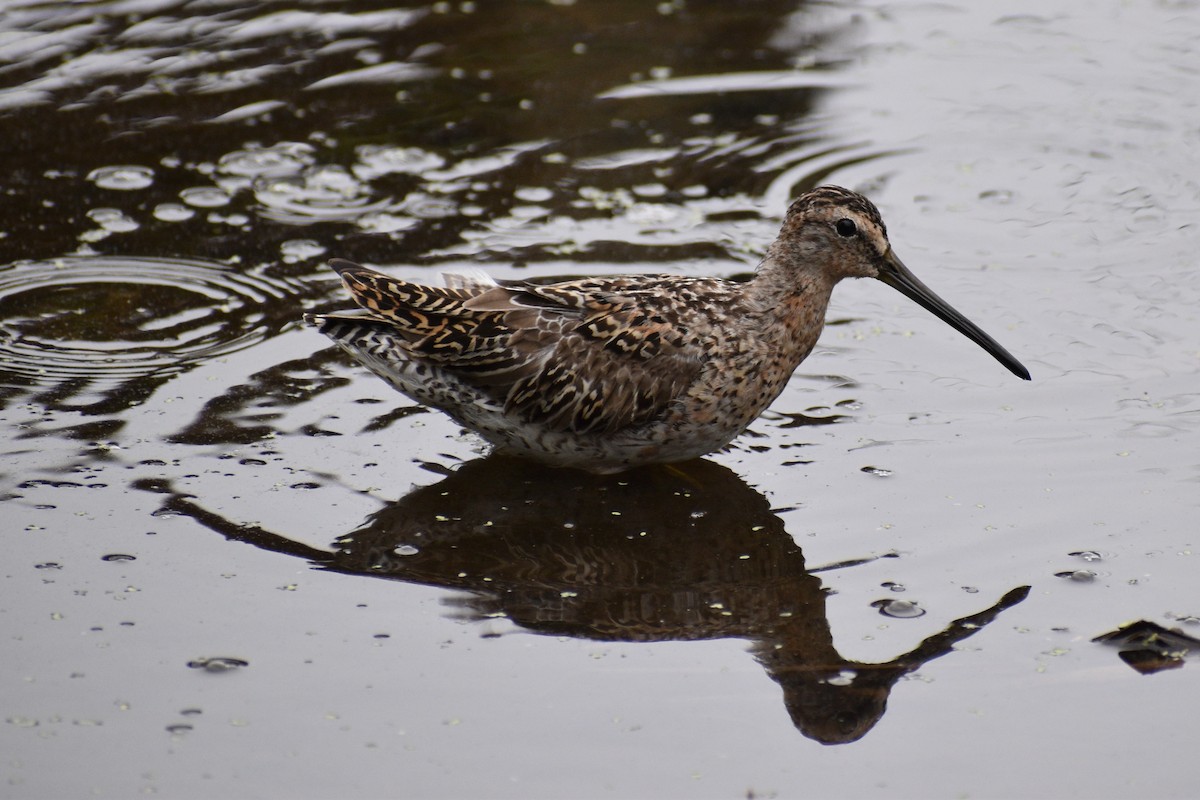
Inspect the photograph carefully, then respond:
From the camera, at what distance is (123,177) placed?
8336 mm

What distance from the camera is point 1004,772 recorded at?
449cm

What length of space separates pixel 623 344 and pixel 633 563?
936 millimetres

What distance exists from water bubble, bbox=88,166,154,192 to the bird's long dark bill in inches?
166

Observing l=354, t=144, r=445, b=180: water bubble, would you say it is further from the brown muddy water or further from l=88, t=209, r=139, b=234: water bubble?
l=88, t=209, r=139, b=234: water bubble

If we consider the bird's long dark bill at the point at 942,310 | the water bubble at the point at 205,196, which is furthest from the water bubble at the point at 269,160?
the bird's long dark bill at the point at 942,310

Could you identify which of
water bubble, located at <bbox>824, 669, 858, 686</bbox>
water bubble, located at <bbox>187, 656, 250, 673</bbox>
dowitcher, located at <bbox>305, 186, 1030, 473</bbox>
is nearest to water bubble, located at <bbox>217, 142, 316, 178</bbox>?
dowitcher, located at <bbox>305, 186, 1030, 473</bbox>

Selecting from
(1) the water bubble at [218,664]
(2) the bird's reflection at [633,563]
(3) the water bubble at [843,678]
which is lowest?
(3) the water bubble at [843,678]

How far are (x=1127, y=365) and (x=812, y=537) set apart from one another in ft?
6.72

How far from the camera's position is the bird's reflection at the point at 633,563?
500 centimetres

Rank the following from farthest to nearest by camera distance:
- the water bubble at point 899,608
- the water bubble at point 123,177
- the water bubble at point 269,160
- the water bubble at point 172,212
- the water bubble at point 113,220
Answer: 1. the water bubble at point 269,160
2. the water bubble at point 123,177
3. the water bubble at point 172,212
4. the water bubble at point 113,220
5. the water bubble at point 899,608

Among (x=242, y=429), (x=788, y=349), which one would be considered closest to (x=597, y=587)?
(x=788, y=349)

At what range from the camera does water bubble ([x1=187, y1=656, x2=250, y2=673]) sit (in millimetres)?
4828

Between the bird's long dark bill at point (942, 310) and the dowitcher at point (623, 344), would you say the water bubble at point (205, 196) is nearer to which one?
the dowitcher at point (623, 344)

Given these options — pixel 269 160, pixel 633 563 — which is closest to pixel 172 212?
pixel 269 160
